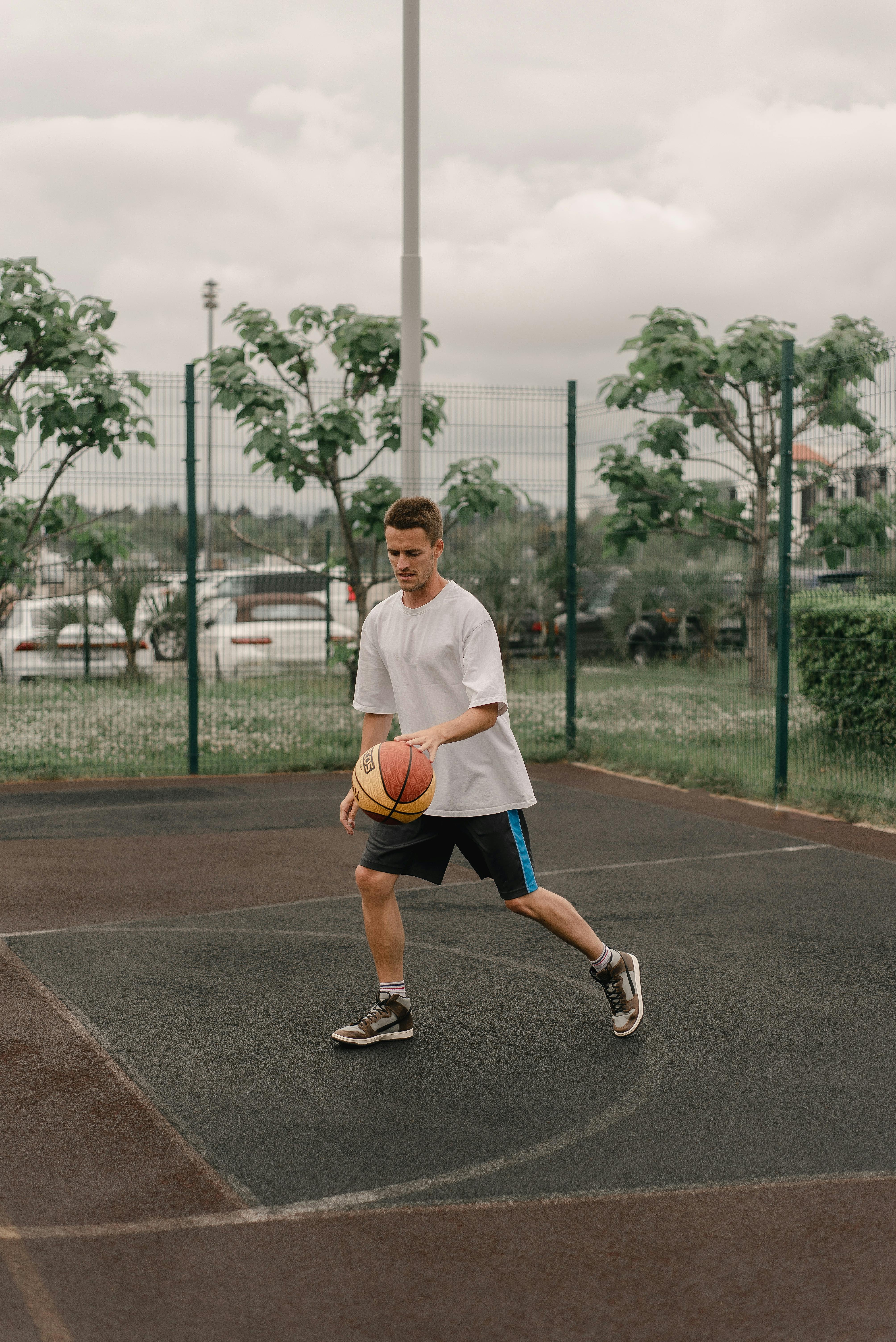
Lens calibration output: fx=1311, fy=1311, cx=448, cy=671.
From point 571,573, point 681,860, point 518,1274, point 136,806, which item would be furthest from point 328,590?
point 518,1274

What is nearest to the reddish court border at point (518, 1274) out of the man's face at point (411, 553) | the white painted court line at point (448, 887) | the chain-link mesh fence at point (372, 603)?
the man's face at point (411, 553)

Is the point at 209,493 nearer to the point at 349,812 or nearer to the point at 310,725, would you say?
the point at 310,725

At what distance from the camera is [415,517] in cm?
432

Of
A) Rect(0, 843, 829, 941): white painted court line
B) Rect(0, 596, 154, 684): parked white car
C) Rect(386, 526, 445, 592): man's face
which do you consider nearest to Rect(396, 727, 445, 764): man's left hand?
Rect(386, 526, 445, 592): man's face

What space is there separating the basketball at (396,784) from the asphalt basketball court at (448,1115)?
0.86 m

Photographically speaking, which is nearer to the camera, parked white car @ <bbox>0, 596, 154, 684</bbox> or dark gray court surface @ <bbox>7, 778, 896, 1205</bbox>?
dark gray court surface @ <bbox>7, 778, 896, 1205</bbox>

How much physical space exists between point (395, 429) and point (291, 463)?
3.25ft

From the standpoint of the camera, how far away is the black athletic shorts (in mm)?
4445

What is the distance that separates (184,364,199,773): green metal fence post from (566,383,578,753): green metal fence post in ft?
10.7

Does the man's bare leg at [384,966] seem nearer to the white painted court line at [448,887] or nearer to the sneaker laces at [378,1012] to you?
the sneaker laces at [378,1012]

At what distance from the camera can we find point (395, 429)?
11266 mm

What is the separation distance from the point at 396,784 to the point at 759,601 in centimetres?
591

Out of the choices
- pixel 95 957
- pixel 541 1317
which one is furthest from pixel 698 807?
pixel 541 1317

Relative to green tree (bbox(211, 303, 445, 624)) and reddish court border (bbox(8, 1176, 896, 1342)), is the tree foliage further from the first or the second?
reddish court border (bbox(8, 1176, 896, 1342))
